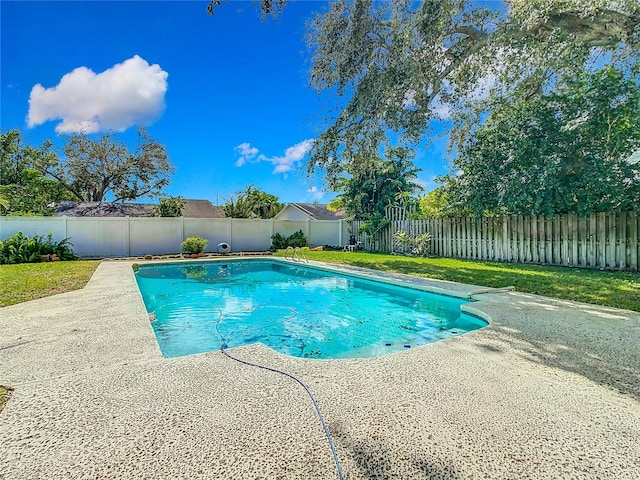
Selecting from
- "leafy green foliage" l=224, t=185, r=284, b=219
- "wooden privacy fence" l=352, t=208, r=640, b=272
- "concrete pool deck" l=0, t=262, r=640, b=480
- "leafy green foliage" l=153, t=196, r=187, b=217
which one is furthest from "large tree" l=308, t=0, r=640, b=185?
"leafy green foliage" l=224, t=185, r=284, b=219

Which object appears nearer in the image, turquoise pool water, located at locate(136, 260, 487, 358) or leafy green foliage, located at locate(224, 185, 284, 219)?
turquoise pool water, located at locate(136, 260, 487, 358)

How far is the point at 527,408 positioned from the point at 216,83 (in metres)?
14.6

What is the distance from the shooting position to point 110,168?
24.9 metres

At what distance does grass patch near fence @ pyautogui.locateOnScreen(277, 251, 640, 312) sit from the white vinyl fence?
8215 millimetres

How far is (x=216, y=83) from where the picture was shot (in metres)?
13.6

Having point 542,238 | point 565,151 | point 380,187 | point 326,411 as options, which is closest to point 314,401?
point 326,411

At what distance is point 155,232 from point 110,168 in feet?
42.2

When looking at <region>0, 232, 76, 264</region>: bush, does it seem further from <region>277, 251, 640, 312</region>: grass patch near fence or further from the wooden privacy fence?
the wooden privacy fence

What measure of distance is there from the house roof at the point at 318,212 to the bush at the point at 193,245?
8.81 meters

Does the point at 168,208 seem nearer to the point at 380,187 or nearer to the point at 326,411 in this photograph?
the point at 380,187

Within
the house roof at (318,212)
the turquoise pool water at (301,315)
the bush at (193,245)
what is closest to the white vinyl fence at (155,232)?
the bush at (193,245)

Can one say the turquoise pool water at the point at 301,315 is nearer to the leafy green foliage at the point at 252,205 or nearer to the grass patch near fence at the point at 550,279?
the grass patch near fence at the point at 550,279

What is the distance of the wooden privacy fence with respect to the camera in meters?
9.07

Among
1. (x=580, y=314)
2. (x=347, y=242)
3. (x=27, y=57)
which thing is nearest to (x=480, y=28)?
(x=580, y=314)
